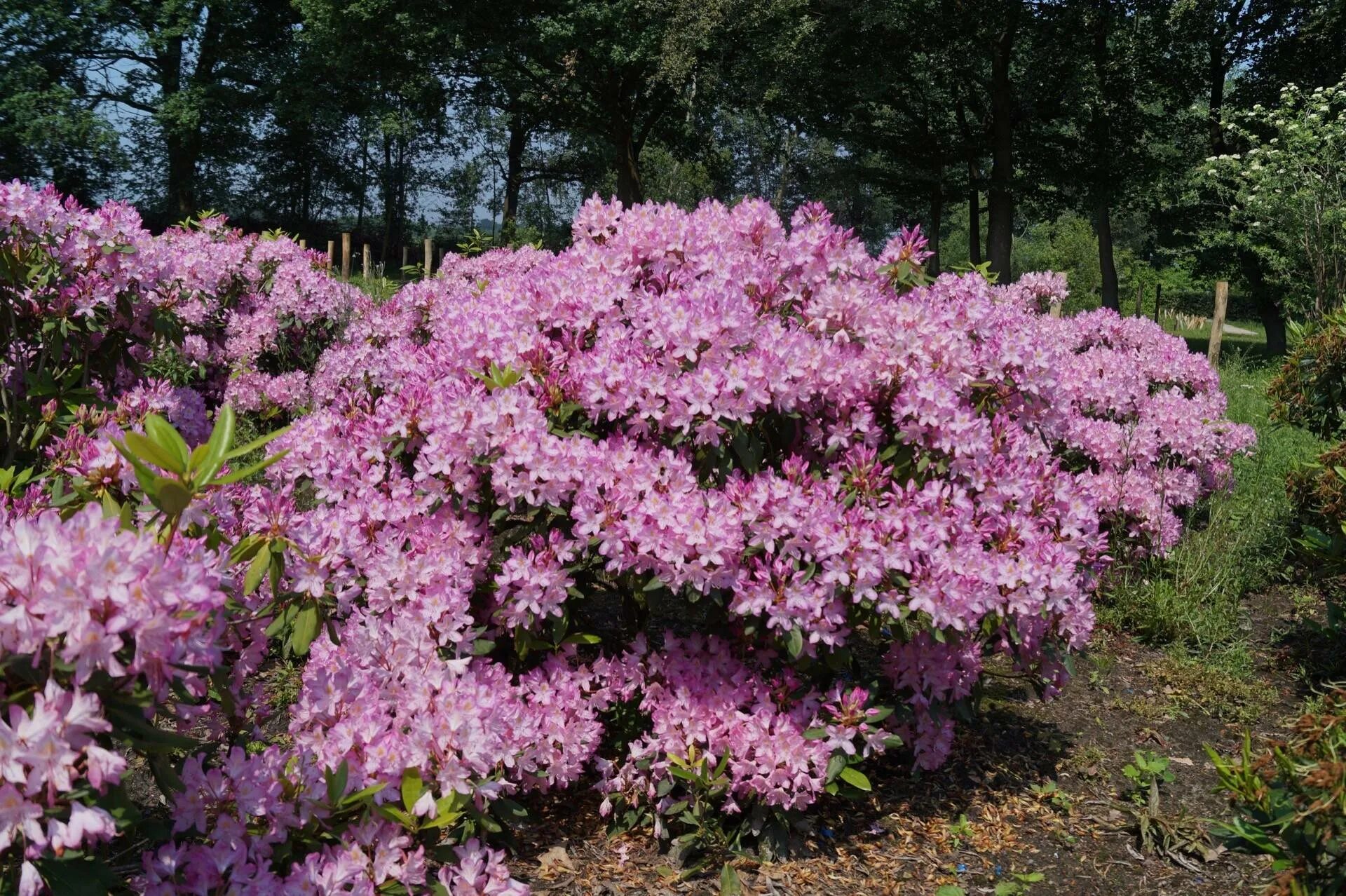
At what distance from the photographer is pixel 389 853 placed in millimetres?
1713

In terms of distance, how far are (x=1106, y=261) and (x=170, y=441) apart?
22.3m

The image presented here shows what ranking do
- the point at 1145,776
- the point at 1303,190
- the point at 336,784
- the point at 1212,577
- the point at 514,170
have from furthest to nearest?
the point at 514,170 → the point at 1303,190 → the point at 1212,577 → the point at 1145,776 → the point at 336,784

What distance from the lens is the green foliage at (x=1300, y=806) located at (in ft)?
5.09

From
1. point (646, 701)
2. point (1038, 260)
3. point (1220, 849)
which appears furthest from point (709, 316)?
point (1038, 260)

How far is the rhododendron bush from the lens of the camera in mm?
1926

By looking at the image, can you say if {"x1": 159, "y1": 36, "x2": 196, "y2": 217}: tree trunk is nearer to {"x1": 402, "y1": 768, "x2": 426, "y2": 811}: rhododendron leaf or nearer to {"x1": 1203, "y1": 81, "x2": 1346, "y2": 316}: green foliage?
{"x1": 1203, "y1": 81, "x2": 1346, "y2": 316}: green foliage

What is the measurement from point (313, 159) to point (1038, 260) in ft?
102

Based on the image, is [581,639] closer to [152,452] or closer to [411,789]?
[411,789]

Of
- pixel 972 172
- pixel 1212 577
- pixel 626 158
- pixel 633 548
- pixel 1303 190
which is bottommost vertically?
pixel 1212 577

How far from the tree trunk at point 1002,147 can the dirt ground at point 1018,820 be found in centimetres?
1799

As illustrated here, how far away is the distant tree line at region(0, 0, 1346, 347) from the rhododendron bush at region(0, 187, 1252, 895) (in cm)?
1792

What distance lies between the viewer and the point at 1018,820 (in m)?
3.08

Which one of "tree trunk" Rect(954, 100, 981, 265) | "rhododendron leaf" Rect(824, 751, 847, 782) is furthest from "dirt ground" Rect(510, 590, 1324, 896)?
"tree trunk" Rect(954, 100, 981, 265)

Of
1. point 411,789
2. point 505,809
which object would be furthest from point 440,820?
point 505,809
